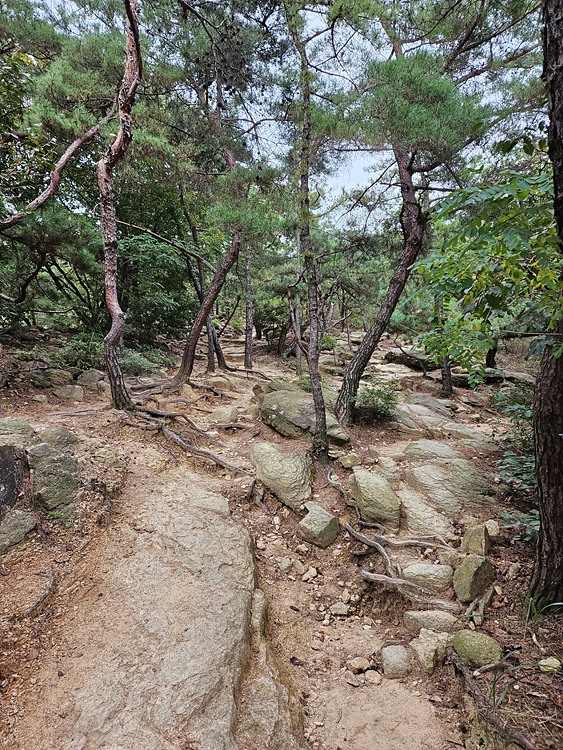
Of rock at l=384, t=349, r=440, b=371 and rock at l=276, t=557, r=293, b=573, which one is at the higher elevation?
rock at l=384, t=349, r=440, b=371

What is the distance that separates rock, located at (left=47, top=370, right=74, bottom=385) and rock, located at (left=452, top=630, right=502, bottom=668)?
24.1 ft

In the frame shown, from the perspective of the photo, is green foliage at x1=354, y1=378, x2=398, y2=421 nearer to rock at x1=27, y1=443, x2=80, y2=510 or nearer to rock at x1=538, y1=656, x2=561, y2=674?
rock at x1=538, y1=656, x2=561, y2=674

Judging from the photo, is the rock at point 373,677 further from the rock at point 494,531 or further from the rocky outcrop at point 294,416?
the rocky outcrop at point 294,416

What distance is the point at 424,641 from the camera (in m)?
2.59

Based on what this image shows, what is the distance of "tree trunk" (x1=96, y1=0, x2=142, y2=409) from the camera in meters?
4.80

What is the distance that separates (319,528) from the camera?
399cm

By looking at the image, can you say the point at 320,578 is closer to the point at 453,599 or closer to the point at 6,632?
the point at 453,599

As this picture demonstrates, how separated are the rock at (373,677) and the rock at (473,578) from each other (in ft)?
3.13

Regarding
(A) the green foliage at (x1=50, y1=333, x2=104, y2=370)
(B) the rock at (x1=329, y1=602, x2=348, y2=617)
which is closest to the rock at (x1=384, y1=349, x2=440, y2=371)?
(A) the green foliage at (x1=50, y1=333, x2=104, y2=370)

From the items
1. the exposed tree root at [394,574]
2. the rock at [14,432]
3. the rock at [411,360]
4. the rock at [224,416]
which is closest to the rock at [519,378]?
the rock at [411,360]

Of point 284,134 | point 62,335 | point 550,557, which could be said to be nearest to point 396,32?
point 284,134

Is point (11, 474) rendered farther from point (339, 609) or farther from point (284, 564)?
point (339, 609)

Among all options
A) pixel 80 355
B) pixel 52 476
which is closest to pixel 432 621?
pixel 52 476

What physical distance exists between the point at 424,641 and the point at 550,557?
3.90 feet
